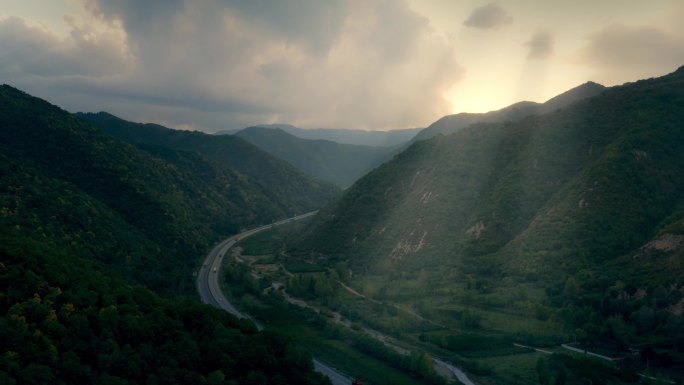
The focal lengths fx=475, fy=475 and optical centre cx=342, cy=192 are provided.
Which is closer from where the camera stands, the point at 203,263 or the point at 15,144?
the point at 15,144

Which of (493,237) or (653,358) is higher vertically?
(493,237)

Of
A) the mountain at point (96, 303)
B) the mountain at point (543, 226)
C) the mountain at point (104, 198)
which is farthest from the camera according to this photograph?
the mountain at point (104, 198)

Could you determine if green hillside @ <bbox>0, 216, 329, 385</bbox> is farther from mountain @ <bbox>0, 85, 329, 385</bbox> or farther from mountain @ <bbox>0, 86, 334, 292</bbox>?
mountain @ <bbox>0, 86, 334, 292</bbox>

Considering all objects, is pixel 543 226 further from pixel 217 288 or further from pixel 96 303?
pixel 96 303

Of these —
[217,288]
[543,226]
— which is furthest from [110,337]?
[543,226]

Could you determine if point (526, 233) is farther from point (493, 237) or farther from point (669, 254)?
point (669, 254)

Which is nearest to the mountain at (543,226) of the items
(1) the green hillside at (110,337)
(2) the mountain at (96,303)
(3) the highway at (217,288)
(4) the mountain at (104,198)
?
(3) the highway at (217,288)

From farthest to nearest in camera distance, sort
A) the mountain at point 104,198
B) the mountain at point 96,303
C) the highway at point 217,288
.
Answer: the mountain at point 104,198 < the highway at point 217,288 < the mountain at point 96,303

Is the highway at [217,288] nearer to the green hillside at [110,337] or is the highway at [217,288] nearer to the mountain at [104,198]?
the mountain at [104,198]

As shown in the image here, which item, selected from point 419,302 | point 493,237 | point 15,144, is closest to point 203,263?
point 15,144
